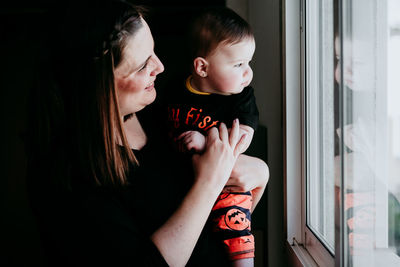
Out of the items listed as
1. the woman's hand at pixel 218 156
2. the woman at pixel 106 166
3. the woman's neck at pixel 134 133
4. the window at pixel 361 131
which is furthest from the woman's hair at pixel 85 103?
the window at pixel 361 131

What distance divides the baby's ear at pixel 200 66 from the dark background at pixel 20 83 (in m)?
0.89

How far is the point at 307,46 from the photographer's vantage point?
4.79ft

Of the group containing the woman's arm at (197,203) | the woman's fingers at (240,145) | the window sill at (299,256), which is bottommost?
the window sill at (299,256)

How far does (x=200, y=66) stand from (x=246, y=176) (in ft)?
1.41

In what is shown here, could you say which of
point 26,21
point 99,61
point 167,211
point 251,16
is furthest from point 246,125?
point 26,21

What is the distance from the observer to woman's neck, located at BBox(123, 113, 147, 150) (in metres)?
1.16

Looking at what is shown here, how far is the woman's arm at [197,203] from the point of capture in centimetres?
95

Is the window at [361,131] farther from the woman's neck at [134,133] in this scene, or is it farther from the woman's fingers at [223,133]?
the woman's neck at [134,133]

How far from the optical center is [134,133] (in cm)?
119

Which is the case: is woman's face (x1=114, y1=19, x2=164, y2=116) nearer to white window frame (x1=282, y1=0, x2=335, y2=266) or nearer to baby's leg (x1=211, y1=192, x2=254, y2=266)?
baby's leg (x1=211, y1=192, x2=254, y2=266)

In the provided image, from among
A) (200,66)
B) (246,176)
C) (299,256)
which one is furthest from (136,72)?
(299,256)

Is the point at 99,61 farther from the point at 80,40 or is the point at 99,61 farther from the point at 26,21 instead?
the point at 26,21

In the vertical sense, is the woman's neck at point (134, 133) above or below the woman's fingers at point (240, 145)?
above

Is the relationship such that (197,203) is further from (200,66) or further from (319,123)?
(319,123)
